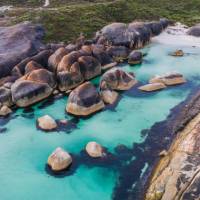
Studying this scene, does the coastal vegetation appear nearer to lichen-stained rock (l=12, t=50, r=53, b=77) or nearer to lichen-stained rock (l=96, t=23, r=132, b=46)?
lichen-stained rock (l=96, t=23, r=132, b=46)

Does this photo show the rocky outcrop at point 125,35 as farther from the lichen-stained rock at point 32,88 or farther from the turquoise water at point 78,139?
the lichen-stained rock at point 32,88

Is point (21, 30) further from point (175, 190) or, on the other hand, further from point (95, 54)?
point (175, 190)

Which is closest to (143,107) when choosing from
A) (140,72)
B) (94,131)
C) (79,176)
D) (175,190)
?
(94,131)

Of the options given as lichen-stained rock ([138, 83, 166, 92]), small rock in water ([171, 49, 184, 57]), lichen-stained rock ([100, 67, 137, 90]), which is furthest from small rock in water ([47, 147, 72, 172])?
small rock in water ([171, 49, 184, 57])

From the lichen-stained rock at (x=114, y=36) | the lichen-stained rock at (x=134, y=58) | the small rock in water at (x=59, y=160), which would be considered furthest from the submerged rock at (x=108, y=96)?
the lichen-stained rock at (x=114, y=36)

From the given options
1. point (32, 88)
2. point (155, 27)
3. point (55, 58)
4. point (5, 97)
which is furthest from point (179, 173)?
point (155, 27)

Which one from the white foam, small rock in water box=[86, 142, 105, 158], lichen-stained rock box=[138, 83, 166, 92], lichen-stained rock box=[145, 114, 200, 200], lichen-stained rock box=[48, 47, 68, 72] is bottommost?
the white foam
